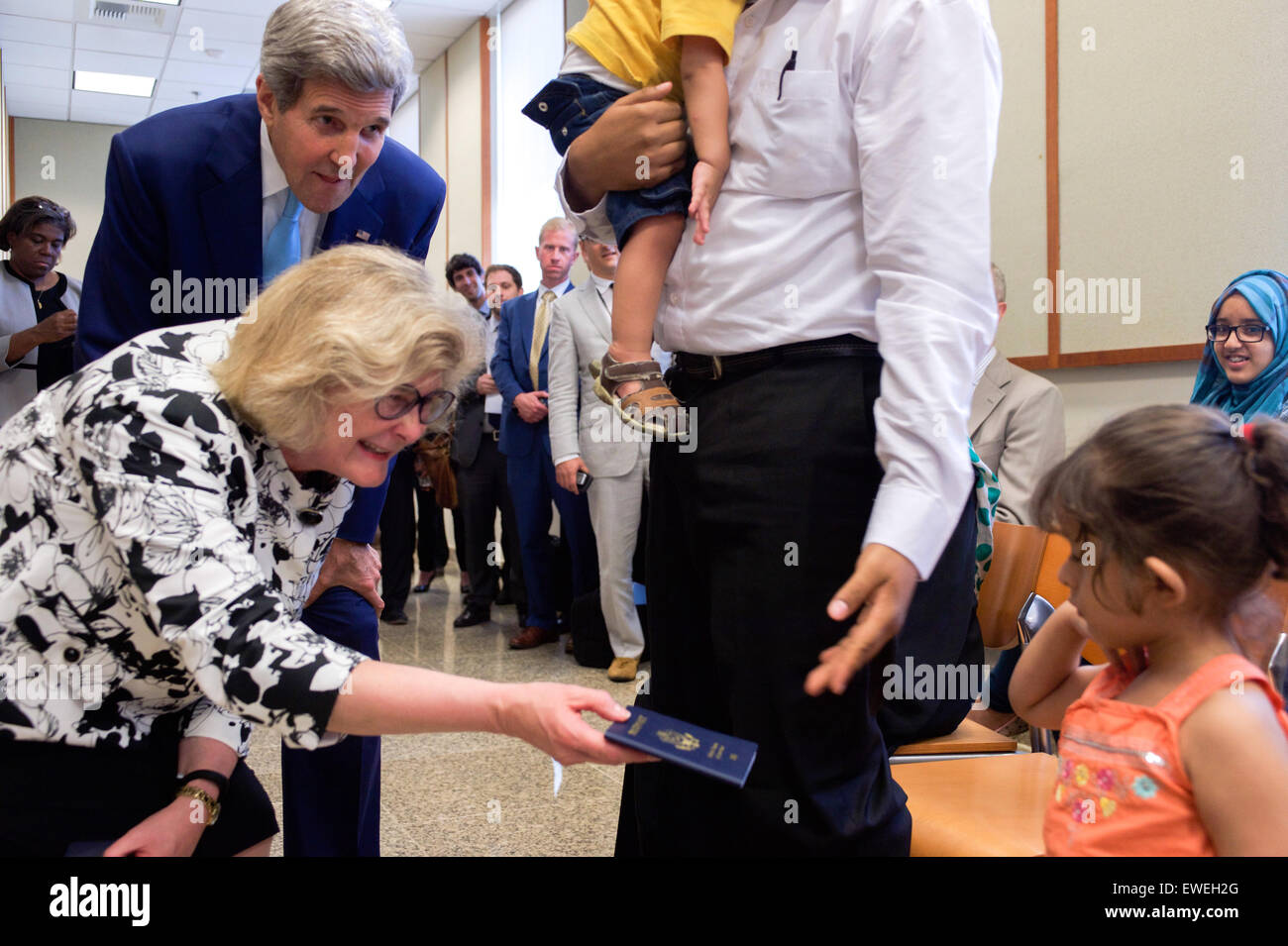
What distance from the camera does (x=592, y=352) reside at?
416 centimetres

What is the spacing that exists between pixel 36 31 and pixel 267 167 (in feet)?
28.9

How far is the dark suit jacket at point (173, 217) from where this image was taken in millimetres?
1739

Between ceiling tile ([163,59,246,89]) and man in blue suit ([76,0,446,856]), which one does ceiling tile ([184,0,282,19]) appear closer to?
ceiling tile ([163,59,246,89])

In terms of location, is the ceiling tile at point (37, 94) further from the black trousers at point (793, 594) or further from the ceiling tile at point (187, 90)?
the black trousers at point (793, 594)

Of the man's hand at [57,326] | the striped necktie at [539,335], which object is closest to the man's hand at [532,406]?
the striped necktie at [539,335]

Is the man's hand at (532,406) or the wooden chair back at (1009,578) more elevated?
the man's hand at (532,406)

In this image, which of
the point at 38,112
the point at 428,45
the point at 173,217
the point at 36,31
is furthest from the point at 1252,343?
the point at 38,112

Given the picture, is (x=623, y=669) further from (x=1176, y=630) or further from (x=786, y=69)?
(x=786, y=69)

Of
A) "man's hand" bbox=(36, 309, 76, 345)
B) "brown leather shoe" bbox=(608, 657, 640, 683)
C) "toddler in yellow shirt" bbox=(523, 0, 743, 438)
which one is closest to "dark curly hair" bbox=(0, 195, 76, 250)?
"man's hand" bbox=(36, 309, 76, 345)

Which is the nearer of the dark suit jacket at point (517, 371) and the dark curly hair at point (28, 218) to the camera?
the dark curly hair at point (28, 218)
